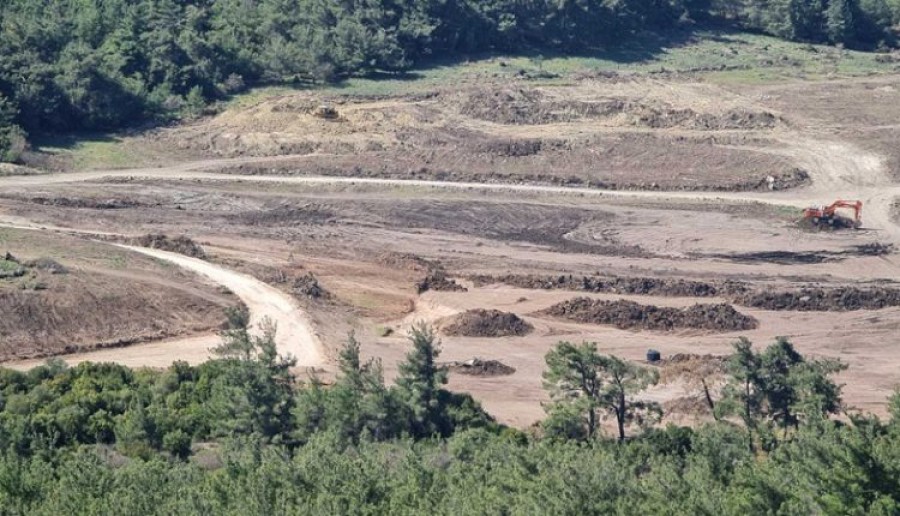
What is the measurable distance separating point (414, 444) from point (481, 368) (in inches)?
540

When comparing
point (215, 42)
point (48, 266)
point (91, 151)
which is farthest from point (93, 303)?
point (215, 42)

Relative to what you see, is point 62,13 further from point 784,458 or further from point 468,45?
point 784,458

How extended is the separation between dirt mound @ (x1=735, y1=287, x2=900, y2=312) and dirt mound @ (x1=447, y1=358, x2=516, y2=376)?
12.1 metres

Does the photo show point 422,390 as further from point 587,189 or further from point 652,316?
point 587,189

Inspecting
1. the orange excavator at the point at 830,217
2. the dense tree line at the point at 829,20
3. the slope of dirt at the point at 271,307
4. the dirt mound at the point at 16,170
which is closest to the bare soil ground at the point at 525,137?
the orange excavator at the point at 830,217

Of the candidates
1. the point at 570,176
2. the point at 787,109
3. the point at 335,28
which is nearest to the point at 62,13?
the point at 335,28

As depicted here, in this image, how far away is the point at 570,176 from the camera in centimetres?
8362

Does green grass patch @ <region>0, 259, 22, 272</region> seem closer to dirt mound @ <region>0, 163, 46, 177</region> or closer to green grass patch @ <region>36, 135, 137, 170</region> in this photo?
dirt mound @ <region>0, 163, 46, 177</region>

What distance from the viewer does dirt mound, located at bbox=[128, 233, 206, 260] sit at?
69.0 m

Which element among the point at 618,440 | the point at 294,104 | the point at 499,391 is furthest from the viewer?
the point at 294,104

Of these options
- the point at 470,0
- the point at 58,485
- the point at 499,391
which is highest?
the point at 470,0

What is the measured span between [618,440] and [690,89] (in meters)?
55.4

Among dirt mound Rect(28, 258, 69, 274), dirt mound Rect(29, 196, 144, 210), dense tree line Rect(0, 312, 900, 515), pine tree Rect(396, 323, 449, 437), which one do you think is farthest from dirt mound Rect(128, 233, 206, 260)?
pine tree Rect(396, 323, 449, 437)

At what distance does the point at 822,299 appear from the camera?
2522 inches
